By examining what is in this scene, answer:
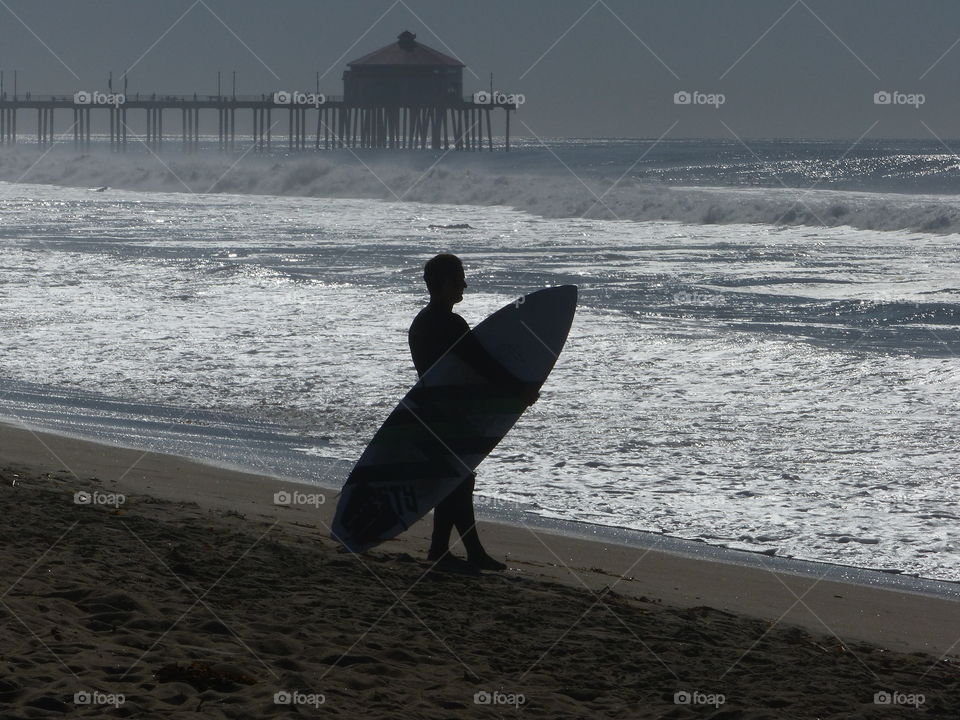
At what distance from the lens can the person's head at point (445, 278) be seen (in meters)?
5.01

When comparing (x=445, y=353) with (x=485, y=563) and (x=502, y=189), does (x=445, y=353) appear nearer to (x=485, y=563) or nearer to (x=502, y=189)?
(x=485, y=563)

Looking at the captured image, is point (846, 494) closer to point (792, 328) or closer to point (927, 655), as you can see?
point (927, 655)

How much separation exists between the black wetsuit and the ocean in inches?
40.7

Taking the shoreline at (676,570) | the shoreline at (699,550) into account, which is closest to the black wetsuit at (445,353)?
the shoreline at (676,570)

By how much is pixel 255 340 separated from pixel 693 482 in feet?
19.4

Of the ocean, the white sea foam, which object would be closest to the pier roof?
the white sea foam

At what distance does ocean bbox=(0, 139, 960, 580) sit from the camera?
6461mm

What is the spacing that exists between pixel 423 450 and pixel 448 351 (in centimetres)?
48

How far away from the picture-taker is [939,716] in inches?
142

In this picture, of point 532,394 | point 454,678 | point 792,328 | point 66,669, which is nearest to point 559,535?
point 532,394

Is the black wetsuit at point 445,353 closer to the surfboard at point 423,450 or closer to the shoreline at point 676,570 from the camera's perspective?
the surfboard at point 423,450

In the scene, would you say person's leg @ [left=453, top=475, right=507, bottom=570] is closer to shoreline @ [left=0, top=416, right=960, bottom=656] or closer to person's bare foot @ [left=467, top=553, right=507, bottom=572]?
person's bare foot @ [left=467, top=553, right=507, bottom=572]

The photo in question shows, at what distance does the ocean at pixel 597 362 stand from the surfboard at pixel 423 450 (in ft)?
3.13

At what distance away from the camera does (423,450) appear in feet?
17.3
